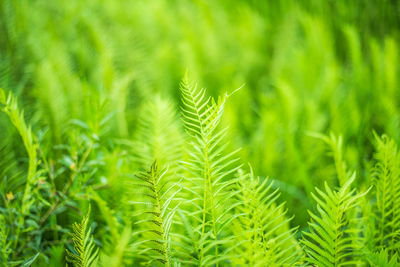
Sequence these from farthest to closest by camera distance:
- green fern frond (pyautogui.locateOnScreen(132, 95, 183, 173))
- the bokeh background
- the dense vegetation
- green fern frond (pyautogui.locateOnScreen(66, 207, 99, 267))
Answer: the bokeh background → green fern frond (pyautogui.locateOnScreen(132, 95, 183, 173)) → the dense vegetation → green fern frond (pyautogui.locateOnScreen(66, 207, 99, 267))

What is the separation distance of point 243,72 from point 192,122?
11.6 inches

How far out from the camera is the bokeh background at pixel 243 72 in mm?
648

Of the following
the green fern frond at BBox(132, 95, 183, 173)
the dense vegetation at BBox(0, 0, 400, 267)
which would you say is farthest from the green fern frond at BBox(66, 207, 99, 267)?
the green fern frond at BBox(132, 95, 183, 173)

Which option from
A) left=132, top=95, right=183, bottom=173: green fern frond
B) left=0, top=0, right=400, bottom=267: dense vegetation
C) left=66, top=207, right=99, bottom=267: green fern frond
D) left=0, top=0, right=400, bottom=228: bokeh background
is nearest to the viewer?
left=66, top=207, right=99, bottom=267: green fern frond

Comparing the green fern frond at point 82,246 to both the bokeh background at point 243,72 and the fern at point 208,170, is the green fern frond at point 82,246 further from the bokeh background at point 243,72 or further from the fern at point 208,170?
the bokeh background at point 243,72

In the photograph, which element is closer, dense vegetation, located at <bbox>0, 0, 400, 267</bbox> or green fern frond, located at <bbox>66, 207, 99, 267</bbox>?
green fern frond, located at <bbox>66, 207, 99, 267</bbox>

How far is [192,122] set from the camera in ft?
2.43

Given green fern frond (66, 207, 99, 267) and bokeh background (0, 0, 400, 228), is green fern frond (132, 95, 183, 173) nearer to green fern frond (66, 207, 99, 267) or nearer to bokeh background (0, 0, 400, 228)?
bokeh background (0, 0, 400, 228)

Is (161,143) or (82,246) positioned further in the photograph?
(161,143)

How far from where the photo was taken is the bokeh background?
2.13 feet

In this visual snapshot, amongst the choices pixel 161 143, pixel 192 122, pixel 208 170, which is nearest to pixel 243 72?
pixel 192 122

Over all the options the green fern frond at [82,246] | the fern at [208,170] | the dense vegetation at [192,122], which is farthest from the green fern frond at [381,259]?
the green fern frond at [82,246]

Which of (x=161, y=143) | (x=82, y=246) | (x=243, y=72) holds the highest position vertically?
(x=243, y=72)

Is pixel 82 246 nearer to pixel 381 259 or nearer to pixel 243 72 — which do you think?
pixel 381 259
